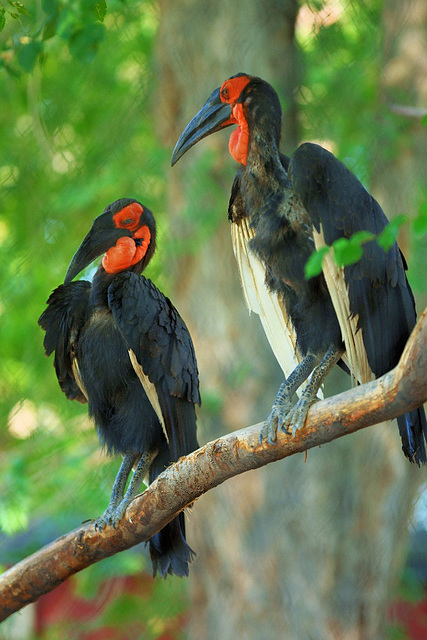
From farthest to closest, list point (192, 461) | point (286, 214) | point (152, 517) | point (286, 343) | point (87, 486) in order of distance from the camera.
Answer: point (87, 486)
point (286, 343)
point (286, 214)
point (152, 517)
point (192, 461)

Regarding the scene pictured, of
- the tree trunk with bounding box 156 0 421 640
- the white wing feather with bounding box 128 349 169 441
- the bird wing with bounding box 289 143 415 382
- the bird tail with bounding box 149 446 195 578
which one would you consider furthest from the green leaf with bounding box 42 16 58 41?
the tree trunk with bounding box 156 0 421 640

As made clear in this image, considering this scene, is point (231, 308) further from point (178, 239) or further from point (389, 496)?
point (389, 496)

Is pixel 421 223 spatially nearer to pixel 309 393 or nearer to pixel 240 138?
pixel 309 393

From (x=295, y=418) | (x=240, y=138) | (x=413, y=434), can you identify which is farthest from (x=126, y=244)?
(x=413, y=434)

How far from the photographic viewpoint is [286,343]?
2.09 metres

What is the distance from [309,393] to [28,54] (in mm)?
966

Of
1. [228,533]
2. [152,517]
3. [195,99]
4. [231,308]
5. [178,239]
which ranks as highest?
[195,99]

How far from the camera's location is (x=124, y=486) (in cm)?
214

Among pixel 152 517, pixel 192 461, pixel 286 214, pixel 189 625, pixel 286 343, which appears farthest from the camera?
pixel 189 625

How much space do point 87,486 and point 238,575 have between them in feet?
2.34

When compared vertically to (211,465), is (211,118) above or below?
above

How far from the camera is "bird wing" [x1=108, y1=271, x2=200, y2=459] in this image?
1979mm

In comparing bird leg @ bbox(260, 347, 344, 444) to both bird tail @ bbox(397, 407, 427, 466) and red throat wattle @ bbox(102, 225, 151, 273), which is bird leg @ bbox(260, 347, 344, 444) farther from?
red throat wattle @ bbox(102, 225, 151, 273)

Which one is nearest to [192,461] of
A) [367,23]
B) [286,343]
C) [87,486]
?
[286,343]
